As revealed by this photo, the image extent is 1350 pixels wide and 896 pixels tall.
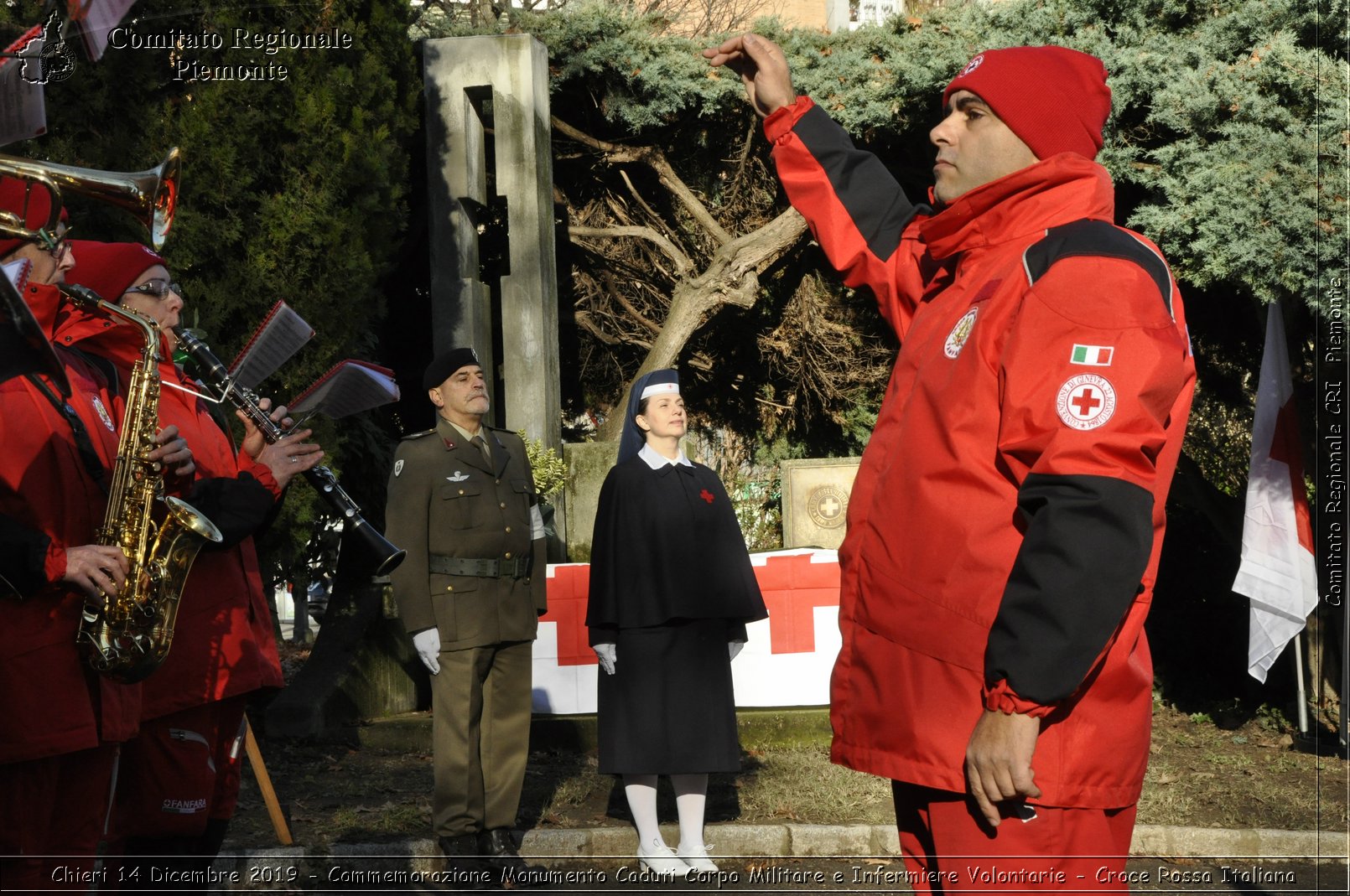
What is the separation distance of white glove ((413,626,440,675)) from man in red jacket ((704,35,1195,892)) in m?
3.98

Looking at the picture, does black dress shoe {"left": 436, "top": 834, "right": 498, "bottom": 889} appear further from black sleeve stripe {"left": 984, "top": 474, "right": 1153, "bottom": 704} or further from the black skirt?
black sleeve stripe {"left": 984, "top": 474, "right": 1153, "bottom": 704}

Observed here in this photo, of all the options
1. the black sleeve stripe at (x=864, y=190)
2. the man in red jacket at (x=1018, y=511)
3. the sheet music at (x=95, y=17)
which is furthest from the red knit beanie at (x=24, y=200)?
the man in red jacket at (x=1018, y=511)

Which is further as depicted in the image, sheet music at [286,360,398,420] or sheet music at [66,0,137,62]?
sheet music at [286,360,398,420]

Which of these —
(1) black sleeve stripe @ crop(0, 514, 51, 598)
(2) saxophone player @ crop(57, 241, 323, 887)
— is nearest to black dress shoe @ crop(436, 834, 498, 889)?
(2) saxophone player @ crop(57, 241, 323, 887)

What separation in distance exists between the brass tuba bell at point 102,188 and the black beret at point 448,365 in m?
3.07

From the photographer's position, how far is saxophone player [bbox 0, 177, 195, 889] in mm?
3359

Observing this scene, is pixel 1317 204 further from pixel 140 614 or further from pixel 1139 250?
pixel 140 614

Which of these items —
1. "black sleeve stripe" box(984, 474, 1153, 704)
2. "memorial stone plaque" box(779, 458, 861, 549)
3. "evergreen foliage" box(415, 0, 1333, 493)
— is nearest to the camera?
"black sleeve stripe" box(984, 474, 1153, 704)

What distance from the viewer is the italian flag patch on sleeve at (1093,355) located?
96.4 inches

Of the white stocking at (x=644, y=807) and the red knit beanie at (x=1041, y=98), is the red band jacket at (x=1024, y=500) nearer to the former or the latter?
the red knit beanie at (x=1041, y=98)

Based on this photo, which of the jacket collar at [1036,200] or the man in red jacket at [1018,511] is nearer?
the man in red jacket at [1018,511]

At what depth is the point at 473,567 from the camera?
6688 millimetres

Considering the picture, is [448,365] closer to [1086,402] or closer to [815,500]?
Result: [1086,402]

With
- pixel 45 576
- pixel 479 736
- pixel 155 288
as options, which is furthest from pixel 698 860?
pixel 45 576
